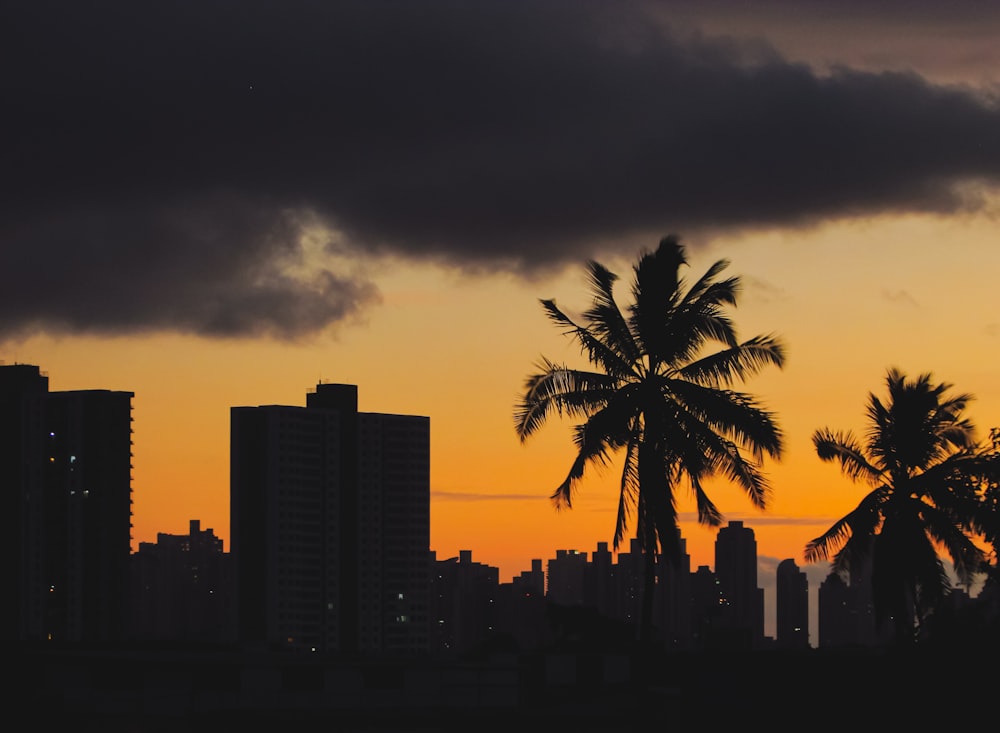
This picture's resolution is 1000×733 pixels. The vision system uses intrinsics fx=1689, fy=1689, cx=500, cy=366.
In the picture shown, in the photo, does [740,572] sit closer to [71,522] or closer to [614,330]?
[71,522]

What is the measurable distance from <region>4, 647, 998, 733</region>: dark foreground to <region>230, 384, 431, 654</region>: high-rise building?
12373 cm

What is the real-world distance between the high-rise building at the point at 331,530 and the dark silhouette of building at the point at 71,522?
13.1 meters

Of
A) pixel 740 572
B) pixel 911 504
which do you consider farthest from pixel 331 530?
pixel 911 504

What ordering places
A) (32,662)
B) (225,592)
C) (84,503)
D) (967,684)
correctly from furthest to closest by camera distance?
(225,592) → (84,503) → (967,684) → (32,662)

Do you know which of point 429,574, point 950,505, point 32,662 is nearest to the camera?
point 32,662

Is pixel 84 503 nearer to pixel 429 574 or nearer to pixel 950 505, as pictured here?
pixel 429 574

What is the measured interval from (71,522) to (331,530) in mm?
23768

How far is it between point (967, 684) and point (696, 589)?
16457 centimetres

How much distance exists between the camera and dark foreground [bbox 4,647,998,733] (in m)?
27.8

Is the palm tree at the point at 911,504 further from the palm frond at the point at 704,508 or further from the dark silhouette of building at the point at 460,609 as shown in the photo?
the dark silhouette of building at the point at 460,609

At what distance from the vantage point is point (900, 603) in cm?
4025

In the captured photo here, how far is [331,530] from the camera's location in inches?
6191

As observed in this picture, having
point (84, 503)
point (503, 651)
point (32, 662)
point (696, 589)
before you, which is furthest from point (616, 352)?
point (696, 589)

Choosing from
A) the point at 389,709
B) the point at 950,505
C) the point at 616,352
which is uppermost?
the point at 616,352
